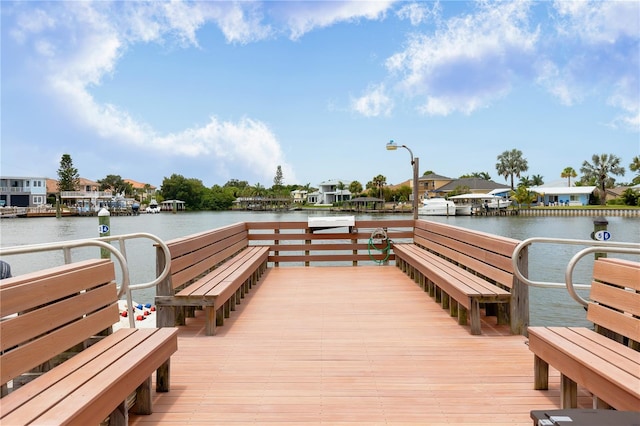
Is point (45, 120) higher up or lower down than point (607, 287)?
higher up

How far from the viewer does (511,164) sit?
11594 cm

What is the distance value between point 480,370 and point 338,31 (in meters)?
18.8

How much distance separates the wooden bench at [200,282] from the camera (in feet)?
15.3

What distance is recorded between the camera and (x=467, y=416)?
2.86m

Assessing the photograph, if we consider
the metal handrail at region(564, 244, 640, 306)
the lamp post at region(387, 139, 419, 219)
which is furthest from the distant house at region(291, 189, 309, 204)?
the metal handrail at region(564, 244, 640, 306)

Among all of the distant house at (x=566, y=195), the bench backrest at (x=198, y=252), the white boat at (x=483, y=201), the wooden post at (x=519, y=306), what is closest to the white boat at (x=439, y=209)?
the white boat at (x=483, y=201)

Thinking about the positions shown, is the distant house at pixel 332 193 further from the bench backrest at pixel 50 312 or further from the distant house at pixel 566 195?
the bench backrest at pixel 50 312

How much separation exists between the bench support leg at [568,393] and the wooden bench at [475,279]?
171cm

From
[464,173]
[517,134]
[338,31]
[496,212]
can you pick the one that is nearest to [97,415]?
[338,31]

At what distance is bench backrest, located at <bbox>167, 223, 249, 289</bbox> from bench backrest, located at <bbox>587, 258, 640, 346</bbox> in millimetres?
3620

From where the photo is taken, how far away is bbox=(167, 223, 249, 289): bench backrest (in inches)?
193

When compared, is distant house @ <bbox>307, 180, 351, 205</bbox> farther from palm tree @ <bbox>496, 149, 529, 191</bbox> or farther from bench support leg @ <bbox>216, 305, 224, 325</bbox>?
bench support leg @ <bbox>216, 305, 224, 325</bbox>

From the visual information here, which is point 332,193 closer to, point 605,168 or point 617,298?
point 605,168

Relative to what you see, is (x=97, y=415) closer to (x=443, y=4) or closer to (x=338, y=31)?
(x=443, y=4)
